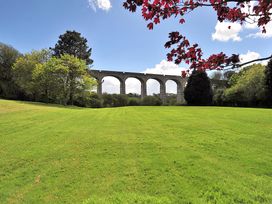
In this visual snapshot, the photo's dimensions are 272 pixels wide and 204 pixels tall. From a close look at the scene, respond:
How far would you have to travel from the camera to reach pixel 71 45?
49.1 m

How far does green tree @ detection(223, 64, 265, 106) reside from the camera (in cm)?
3788

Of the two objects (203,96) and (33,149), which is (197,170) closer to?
(33,149)

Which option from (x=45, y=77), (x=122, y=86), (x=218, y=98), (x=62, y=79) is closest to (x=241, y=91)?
(x=218, y=98)

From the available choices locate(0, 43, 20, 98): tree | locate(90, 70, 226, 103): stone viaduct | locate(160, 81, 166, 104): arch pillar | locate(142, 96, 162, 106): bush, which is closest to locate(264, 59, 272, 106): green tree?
locate(90, 70, 226, 103): stone viaduct

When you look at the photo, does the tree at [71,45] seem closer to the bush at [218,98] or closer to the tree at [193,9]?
the bush at [218,98]

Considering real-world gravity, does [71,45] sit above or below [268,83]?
above

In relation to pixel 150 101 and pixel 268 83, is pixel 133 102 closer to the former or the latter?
pixel 150 101

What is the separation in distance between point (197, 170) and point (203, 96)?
128 feet

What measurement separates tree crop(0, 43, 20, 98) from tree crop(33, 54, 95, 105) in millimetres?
9814

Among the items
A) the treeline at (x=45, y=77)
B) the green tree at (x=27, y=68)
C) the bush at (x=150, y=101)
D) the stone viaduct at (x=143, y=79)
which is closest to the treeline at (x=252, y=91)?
the stone viaduct at (x=143, y=79)

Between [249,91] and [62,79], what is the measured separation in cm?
2734

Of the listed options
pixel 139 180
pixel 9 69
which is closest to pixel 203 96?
pixel 9 69

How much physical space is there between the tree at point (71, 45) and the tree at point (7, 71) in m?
7.14

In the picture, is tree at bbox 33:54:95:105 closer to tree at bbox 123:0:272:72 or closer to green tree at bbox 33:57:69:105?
green tree at bbox 33:57:69:105
